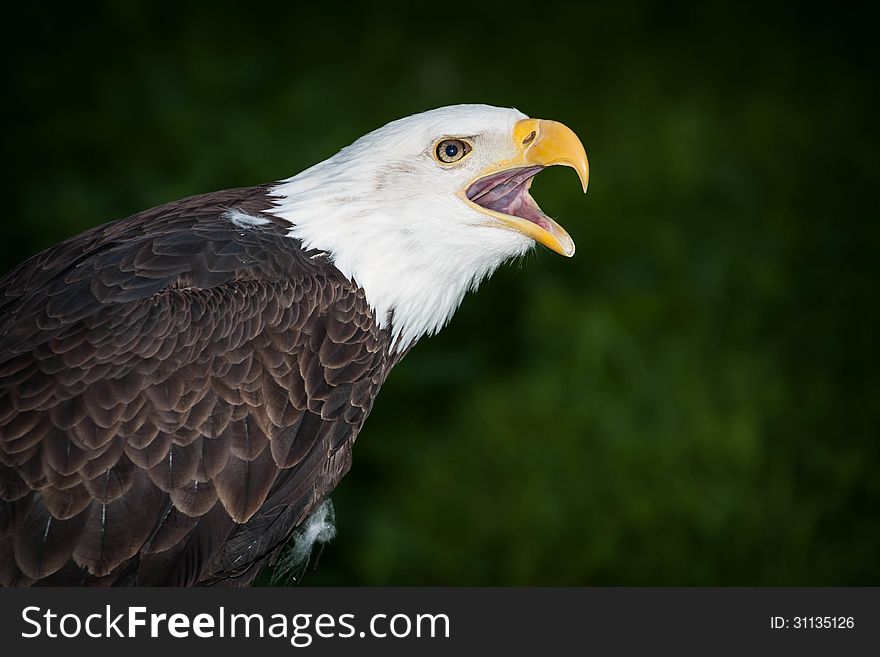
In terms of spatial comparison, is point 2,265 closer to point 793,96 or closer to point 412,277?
point 412,277

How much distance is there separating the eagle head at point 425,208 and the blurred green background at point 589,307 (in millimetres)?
1608

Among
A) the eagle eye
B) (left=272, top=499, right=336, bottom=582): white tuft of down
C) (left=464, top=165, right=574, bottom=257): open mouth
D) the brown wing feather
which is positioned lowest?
(left=272, top=499, right=336, bottom=582): white tuft of down

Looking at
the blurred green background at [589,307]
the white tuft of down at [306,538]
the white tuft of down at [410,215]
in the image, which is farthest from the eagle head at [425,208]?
the blurred green background at [589,307]

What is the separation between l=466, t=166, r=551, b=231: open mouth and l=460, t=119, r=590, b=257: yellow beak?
0.03 meters

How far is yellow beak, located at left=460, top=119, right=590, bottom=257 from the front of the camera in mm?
3162

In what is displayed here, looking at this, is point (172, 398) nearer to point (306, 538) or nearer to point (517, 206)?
point (306, 538)

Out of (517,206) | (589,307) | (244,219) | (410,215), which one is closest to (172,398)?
(244,219)

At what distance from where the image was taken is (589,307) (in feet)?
19.0

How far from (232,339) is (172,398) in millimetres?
200

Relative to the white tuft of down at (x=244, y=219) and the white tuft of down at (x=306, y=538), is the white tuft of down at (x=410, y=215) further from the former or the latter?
the white tuft of down at (x=306, y=538)

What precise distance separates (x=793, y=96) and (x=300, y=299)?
541 centimetres

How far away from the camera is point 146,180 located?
5.59 meters

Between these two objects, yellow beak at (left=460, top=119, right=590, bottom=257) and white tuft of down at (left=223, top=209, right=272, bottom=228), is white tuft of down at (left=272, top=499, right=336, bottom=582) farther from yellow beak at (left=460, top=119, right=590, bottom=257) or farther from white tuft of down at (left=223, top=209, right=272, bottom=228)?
yellow beak at (left=460, top=119, right=590, bottom=257)

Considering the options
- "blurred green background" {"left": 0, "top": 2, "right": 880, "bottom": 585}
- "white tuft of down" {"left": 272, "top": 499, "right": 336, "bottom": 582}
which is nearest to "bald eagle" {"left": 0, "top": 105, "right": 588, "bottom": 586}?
"white tuft of down" {"left": 272, "top": 499, "right": 336, "bottom": 582}
